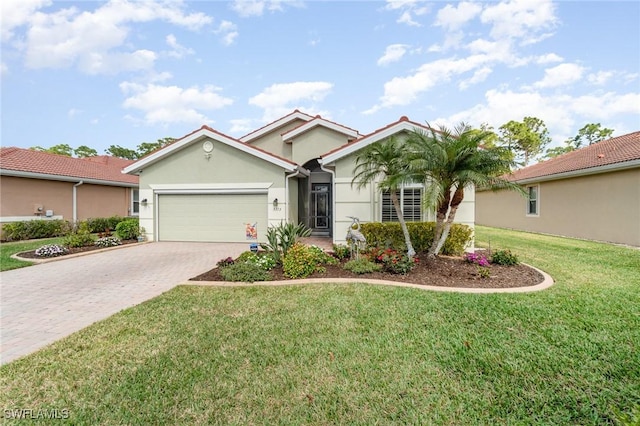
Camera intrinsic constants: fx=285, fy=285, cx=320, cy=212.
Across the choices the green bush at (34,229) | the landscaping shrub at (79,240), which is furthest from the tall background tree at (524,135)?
the green bush at (34,229)

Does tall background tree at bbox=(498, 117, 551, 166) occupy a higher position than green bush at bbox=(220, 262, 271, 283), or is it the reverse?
tall background tree at bbox=(498, 117, 551, 166)

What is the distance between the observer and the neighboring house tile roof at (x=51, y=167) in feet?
46.6

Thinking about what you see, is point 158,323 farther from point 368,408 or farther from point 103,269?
point 103,269

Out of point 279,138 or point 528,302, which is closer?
point 528,302

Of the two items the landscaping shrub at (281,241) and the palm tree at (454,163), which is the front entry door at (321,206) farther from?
the palm tree at (454,163)

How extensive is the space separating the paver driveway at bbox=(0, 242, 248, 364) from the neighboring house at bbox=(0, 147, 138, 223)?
25.7ft

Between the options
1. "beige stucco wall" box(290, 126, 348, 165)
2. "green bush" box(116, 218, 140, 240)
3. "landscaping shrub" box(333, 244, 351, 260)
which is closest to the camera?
"landscaping shrub" box(333, 244, 351, 260)

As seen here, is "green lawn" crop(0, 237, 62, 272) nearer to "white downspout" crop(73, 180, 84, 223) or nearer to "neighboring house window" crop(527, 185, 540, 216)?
"white downspout" crop(73, 180, 84, 223)

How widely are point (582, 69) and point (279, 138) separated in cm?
1642

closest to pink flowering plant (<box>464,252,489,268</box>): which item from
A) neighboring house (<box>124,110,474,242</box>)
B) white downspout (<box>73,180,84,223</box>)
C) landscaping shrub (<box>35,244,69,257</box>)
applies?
neighboring house (<box>124,110,474,242</box>)

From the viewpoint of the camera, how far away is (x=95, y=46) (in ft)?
41.5

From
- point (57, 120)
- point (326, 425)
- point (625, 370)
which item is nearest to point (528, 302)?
point (625, 370)

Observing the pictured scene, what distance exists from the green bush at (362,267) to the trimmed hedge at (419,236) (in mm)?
2056

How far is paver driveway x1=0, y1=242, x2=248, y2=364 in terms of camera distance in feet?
14.5
